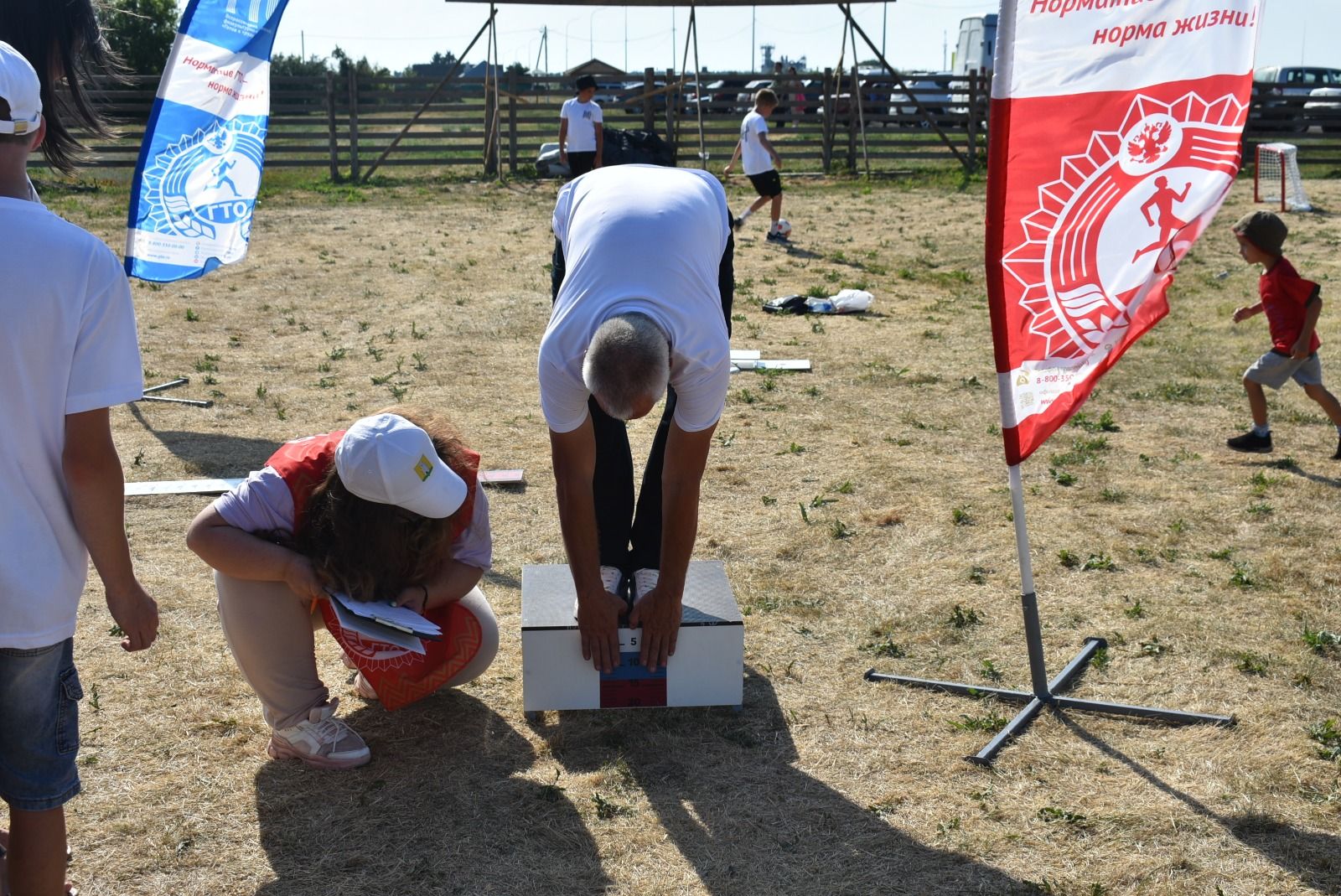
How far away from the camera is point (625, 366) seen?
104 inches

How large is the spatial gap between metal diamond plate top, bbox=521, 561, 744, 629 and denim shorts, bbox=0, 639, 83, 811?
53.1 inches

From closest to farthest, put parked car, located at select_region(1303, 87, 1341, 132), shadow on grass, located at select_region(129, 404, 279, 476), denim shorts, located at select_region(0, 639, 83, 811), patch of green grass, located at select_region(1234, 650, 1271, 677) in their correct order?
denim shorts, located at select_region(0, 639, 83, 811) < patch of green grass, located at select_region(1234, 650, 1271, 677) < shadow on grass, located at select_region(129, 404, 279, 476) < parked car, located at select_region(1303, 87, 1341, 132)

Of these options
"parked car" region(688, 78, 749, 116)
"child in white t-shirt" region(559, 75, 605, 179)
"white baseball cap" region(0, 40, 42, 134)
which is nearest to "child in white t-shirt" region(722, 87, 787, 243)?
"child in white t-shirt" region(559, 75, 605, 179)

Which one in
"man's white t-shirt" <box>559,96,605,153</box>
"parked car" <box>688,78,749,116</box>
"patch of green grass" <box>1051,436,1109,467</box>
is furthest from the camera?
"parked car" <box>688,78,749,116</box>

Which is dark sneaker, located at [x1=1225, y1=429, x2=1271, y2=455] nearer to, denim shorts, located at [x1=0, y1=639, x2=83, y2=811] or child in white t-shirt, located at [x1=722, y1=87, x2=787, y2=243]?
denim shorts, located at [x1=0, y1=639, x2=83, y2=811]

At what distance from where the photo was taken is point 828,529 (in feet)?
16.1

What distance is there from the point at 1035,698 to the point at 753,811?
104cm

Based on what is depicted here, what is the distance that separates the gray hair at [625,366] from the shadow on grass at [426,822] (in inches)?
43.4

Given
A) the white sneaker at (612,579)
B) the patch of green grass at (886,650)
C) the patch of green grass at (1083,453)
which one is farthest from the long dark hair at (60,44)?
the patch of green grass at (1083,453)

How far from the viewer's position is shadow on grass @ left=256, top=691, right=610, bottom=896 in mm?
2717

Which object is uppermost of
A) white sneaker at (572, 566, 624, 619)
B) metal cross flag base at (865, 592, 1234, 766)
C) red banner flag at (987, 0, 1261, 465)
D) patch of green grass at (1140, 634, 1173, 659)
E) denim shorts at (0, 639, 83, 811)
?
red banner flag at (987, 0, 1261, 465)

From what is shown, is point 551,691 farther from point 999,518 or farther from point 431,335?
point 431,335

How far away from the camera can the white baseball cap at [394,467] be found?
8.90ft

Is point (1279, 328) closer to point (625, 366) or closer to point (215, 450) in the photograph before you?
point (625, 366)
